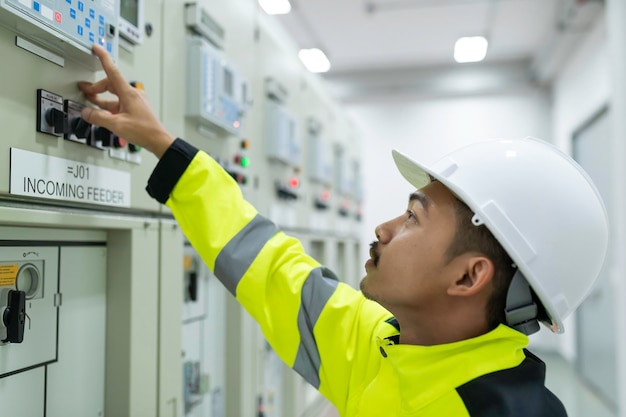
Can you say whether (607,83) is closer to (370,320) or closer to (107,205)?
(370,320)

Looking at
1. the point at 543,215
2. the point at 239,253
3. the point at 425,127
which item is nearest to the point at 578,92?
the point at 425,127

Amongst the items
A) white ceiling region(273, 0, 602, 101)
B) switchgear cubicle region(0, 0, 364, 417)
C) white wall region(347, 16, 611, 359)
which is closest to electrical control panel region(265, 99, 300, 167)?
switchgear cubicle region(0, 0, 364, 417)

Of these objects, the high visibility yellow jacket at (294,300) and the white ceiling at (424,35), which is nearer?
the high visibility yellow jacket at (294,300)

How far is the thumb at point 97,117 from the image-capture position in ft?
4.22

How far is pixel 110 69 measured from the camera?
1.26m

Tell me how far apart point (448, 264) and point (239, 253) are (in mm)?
535

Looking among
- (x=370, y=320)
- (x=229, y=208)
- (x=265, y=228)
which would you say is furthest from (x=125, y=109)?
(x=370, y=320)

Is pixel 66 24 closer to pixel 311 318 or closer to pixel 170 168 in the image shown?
pixel 170 168

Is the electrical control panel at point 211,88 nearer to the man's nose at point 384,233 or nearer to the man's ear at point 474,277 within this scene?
the man's nose at point 384,233

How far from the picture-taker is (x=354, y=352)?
1.45 meters

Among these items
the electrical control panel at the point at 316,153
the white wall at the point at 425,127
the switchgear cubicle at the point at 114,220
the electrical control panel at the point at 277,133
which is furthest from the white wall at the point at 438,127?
the switchgear cubicle at the point at 114,220

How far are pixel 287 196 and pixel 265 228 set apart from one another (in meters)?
1.30

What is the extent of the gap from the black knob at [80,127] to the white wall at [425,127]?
598 cm

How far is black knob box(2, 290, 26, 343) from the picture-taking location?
1137 millimetres
